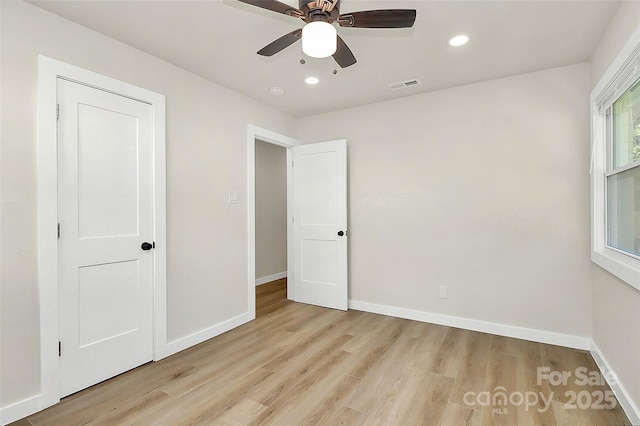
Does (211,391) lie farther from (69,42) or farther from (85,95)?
A: (69,42)

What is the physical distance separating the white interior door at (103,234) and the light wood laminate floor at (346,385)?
258mm

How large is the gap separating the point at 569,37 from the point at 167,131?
3416 millimetres

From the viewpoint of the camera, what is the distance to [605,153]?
2551 millimetres

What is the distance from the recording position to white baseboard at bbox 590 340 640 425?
1795 millimetres

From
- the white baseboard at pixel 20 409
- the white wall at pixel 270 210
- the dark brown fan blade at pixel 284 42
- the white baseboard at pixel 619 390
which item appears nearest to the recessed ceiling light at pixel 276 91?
the dark brown fan blade at pixel 284 42

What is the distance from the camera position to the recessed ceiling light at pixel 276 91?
339 centimetres

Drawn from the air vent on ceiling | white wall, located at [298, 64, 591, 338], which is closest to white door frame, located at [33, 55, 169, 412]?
the air vent on ceiling

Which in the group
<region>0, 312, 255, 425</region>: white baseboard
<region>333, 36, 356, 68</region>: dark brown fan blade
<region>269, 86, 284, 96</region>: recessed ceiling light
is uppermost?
<region>269, 86, 284, 96</region>: recessed ceiling light

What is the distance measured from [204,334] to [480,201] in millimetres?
3165

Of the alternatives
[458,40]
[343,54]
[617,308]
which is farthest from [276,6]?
[617,308]

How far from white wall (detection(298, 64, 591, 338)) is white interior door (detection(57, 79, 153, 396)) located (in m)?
2.42

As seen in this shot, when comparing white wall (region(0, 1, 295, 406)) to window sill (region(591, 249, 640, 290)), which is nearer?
window sill (region(591, 249, 640, 290))

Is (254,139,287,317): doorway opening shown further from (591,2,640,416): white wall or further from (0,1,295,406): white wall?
(591,2,640,416): white wall

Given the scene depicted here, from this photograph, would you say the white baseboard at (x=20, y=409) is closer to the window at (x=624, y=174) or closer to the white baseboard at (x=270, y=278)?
the white baseboard at (x=270, y=278)
